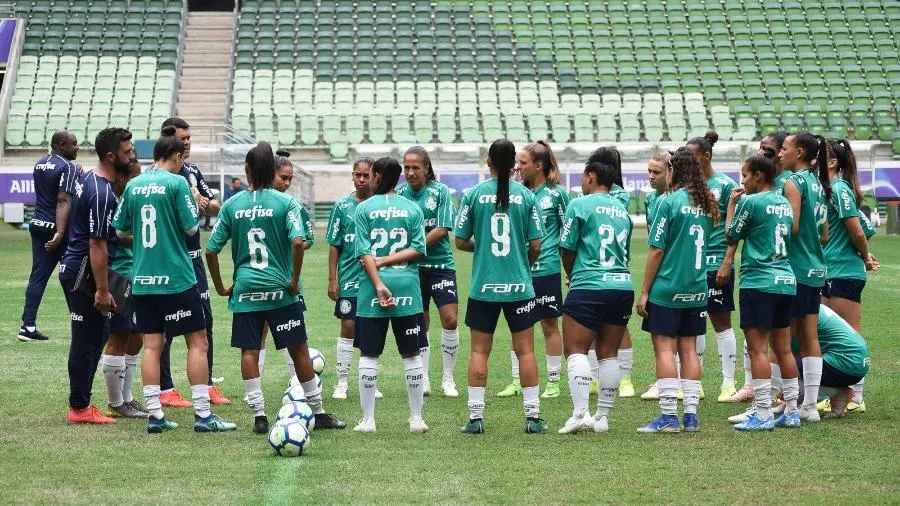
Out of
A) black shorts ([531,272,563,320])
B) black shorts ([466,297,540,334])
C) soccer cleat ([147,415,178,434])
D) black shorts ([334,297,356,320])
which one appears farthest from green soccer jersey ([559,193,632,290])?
soccer cleat ([147,415,178,434])

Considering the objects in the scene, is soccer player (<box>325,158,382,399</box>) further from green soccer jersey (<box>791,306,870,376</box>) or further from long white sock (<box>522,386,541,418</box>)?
green soccer jersey (<box>791,306,870,376</box>)

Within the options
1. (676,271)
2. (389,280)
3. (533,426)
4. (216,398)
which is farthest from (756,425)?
(216,398)

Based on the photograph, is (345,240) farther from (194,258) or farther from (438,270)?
(194,258)

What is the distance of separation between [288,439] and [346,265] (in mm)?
2991

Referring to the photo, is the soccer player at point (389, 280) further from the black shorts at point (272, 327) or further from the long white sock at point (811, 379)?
the long white sock at point (811, 379)

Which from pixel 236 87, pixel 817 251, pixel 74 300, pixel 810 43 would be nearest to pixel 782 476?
pixel 817 251

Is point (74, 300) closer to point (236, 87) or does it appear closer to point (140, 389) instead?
point (140, 389)

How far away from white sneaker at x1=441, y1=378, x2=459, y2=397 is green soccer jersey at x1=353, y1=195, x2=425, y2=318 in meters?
2.13

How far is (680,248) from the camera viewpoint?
27.6 feet

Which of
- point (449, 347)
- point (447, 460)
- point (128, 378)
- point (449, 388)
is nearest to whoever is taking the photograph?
point (447, 460)

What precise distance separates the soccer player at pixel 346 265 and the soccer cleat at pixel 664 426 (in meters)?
2.55

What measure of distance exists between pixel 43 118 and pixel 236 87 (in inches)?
237

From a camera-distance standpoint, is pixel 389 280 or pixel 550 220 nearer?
pixel 389 280

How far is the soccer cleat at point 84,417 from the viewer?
8.88 m
